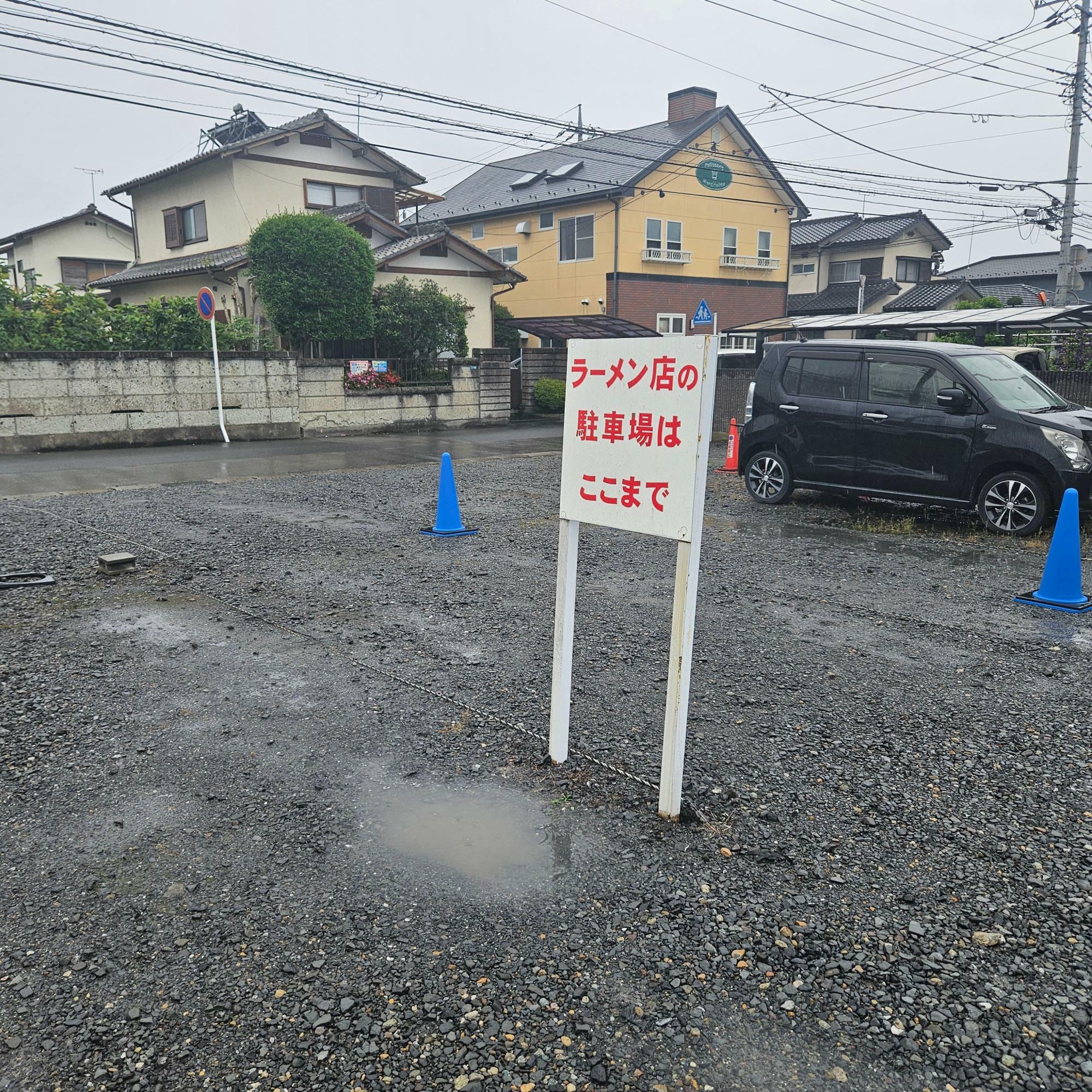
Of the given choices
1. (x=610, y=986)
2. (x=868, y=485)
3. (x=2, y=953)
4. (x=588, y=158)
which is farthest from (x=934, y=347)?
(x=588, y=158)

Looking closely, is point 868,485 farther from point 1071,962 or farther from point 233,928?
point 233,928

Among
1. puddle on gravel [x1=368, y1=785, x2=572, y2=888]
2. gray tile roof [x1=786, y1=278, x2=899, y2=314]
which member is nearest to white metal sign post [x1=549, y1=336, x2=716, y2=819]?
puddle on gravel [x1=368, y1=785, x2=572, y2=888]

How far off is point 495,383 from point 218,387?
260 inches

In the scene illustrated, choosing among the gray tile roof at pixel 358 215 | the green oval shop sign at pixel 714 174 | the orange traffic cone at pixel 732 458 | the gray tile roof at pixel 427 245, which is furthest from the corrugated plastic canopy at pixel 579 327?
the orange traffic cone at pixel 732 458

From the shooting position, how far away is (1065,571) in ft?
19.3

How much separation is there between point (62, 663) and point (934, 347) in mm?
7895

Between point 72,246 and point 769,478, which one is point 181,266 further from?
point 769,478

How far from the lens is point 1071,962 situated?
2.39 m

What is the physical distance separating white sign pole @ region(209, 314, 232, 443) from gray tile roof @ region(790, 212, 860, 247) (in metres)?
28.4

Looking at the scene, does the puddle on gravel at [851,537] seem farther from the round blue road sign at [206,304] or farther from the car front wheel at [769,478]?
the round blue road sign at [206,304]

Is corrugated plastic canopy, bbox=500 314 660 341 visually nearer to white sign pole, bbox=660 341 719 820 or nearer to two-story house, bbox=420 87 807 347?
two-story house, bbox=420 87 807 347

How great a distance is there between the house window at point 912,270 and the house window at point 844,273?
4.99 ft

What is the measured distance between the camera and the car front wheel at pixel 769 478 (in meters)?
9.66

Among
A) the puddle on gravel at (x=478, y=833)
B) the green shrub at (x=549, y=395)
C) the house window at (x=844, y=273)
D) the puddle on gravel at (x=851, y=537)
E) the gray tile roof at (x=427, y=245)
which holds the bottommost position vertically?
the puddle on gravel at (x=478, y=833)
